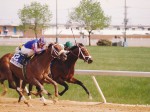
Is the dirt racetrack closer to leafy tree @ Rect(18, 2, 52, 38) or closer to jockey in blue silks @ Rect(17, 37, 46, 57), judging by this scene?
jockey in blue silks @ Rect(17, 37, 46, 57)

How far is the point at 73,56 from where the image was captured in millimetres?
12469

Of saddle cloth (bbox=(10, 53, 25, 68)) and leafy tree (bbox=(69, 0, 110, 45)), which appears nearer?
saddle cloth (bbox=(10, 53, 25, 68))

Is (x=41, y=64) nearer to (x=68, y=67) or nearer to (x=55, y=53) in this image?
(x=55, y=53)

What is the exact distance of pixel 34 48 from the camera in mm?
11344

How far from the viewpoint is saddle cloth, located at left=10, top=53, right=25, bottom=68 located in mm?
11434

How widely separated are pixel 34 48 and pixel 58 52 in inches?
32.7

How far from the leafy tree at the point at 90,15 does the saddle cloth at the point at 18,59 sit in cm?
6489

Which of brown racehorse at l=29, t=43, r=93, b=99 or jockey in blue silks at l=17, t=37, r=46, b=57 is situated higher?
jockey in blue silks at l=17, t=37, r=46, b=57

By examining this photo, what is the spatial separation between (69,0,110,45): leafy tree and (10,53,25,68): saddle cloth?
2555 inches

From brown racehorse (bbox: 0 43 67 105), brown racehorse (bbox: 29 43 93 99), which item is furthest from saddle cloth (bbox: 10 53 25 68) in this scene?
brown racehorse (bbox: 29 43 93 99)

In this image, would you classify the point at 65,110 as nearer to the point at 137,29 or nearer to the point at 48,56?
the point at 48,56

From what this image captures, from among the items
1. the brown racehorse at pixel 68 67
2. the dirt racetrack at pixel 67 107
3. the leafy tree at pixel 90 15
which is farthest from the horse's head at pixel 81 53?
the leafy tree at pixel 90 15

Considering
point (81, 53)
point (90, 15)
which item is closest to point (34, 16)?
point (90, 15)

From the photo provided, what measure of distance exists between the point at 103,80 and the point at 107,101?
11.9ft
